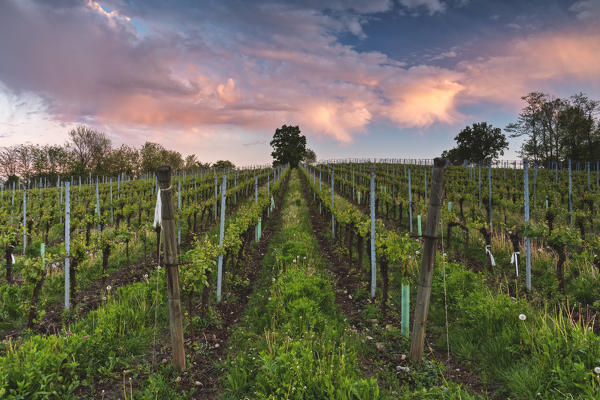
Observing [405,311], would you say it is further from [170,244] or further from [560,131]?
[560,131]

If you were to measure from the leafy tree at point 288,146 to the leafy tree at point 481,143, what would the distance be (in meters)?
42.7

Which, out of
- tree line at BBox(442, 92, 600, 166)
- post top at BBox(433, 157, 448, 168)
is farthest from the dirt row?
tree line at BBox(442, 92, 600, 166)

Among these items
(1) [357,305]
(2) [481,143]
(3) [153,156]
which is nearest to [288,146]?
(3) [153,156]

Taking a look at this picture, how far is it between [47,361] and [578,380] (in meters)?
6.42

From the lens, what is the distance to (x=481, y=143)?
74000mm

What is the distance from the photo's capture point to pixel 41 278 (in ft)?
17.5

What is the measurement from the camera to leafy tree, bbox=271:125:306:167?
84688 millimetres

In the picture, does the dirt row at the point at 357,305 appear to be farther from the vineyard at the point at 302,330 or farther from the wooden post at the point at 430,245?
the wooden post at the point at 430,245

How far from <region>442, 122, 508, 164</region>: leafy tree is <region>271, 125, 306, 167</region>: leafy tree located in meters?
42.7

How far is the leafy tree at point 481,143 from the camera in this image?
73375mm

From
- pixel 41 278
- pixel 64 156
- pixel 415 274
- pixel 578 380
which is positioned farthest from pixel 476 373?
pixel 64 156

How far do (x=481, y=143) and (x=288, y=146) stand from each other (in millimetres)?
52137

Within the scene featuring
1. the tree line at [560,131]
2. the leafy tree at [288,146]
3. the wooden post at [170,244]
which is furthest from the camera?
the leafy tree at [288,146]

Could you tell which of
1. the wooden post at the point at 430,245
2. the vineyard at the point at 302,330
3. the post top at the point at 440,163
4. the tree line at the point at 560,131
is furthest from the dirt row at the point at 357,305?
the tree line at the point at 560,131
